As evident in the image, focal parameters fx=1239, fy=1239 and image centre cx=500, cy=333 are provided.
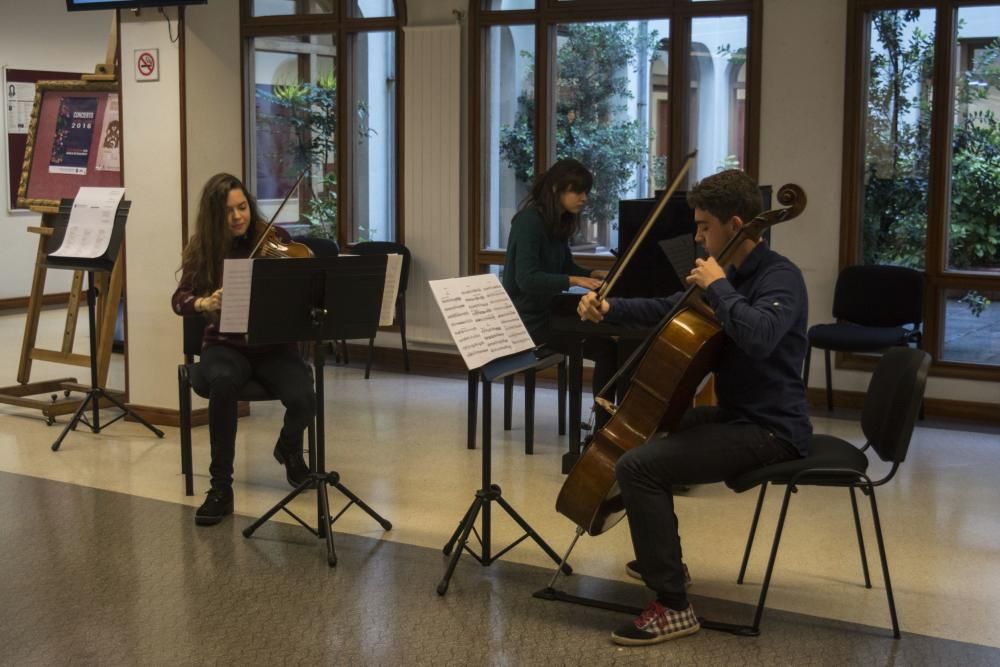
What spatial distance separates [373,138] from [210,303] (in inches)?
144

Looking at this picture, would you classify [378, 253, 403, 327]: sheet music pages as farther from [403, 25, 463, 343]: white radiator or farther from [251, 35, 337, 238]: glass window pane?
[251, 35, 337, 238]: glass window pane

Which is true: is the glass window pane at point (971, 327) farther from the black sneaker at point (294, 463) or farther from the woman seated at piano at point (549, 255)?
the black sneaker at point (294, 463)

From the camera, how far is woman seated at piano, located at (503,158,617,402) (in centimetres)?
534

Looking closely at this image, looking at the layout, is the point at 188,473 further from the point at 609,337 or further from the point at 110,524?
the point at 609,337

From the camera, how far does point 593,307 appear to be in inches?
144

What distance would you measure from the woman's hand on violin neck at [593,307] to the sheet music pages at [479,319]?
0.24 meters

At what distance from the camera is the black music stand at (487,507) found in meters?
3.77

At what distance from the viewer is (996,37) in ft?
20.6

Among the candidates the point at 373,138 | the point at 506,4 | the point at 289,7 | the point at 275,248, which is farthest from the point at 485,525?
the point at 289,7

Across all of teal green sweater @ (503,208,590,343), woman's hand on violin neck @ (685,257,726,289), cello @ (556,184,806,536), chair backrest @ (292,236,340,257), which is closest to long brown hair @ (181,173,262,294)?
teal green sweater @ (503,208,590,343)

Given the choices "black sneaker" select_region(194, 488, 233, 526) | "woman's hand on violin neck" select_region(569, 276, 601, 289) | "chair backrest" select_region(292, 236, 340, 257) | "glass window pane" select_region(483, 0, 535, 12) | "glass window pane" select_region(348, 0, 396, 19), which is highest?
"glass window pane" select_region(348, 0, 396, 19)

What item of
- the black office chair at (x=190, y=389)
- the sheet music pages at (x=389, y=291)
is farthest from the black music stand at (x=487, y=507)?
the black office chair at (x=190, y=389)

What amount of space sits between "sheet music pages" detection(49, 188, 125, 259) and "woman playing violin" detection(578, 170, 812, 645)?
328 centimetres

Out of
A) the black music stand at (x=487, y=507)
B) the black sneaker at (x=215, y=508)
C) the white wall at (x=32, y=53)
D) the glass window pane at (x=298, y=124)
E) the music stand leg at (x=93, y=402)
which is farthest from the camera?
the white wall at (x=32, y=53)
